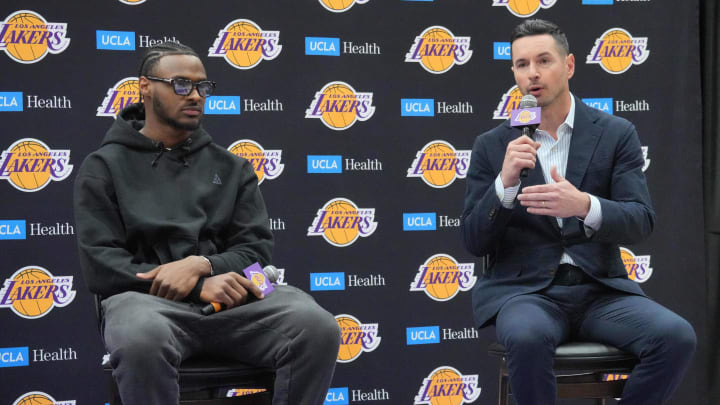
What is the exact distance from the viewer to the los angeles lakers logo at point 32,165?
3643mm

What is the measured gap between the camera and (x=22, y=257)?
3.66m

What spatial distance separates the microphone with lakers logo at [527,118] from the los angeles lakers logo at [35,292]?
237 centimetres

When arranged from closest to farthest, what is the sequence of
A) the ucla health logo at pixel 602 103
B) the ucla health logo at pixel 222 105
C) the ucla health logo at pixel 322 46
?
1. the ucla health logo at pixel 222 105
2. the ucla health logo at pixel 322 46
3. the ucla health logo at pixel 602 103

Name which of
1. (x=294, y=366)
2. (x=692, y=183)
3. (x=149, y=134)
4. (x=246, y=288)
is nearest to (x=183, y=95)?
(x=149, y=134)

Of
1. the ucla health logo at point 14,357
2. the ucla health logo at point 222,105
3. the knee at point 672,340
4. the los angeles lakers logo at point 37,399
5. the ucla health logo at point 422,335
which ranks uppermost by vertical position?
the ucla health logo at point 222,105

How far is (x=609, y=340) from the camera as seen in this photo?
251cm

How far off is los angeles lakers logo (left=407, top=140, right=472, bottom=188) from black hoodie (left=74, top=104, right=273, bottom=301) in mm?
1405

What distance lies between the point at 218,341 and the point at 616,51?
2.98 metres

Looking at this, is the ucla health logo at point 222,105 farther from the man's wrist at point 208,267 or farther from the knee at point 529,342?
the knee at point 529,342

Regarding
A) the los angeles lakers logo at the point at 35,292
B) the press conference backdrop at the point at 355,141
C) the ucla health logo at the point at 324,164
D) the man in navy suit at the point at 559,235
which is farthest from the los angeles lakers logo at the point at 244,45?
the man in navy suit at the point at 559,235

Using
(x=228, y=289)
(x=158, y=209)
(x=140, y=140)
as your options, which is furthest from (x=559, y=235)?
(x=140, y=140)

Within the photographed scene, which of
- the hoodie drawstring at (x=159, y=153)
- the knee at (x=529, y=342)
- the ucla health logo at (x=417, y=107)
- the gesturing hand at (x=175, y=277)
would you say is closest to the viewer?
the knee at (x=529, y=342)

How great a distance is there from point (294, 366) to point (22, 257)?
6.38 feet

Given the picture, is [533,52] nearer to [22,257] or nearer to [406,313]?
[406,313]
